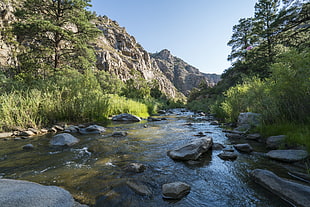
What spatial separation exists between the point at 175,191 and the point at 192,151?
1786 mm

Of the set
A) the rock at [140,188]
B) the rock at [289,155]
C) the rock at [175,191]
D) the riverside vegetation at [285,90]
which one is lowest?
the rock at [140,188]

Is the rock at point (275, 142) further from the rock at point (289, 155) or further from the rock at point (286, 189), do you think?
the rock at point (286, 189)

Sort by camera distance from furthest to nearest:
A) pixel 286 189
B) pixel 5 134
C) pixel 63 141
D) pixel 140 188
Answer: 1. pixel 5 134
2. pixel 63 141
3. pixel 140 188
4. pixel 286 189

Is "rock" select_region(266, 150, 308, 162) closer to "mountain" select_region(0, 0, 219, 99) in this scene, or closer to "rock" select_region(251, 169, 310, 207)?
"rock" select_region(251, 169, 310, 207)

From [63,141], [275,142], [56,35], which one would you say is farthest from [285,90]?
[56,35]

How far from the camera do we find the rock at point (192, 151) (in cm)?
394

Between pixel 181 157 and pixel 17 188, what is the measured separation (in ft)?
10.8

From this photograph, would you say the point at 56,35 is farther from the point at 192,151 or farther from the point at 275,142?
the point at 275,142

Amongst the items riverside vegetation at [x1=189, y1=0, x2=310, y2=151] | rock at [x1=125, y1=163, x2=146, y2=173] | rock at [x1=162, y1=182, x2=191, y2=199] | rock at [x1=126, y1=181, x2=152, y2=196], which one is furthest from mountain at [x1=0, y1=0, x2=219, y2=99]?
rock at [x1=162, y1=182, x2=191, y2=199]

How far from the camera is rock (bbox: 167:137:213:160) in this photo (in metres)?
3.94

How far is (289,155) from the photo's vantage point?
353 cm

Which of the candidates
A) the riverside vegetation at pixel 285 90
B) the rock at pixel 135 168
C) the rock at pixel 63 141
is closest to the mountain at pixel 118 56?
the rock at pixel 63 141

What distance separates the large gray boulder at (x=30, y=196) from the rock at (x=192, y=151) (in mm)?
2623

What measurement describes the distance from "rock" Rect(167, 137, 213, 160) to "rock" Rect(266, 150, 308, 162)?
5.39 ft
